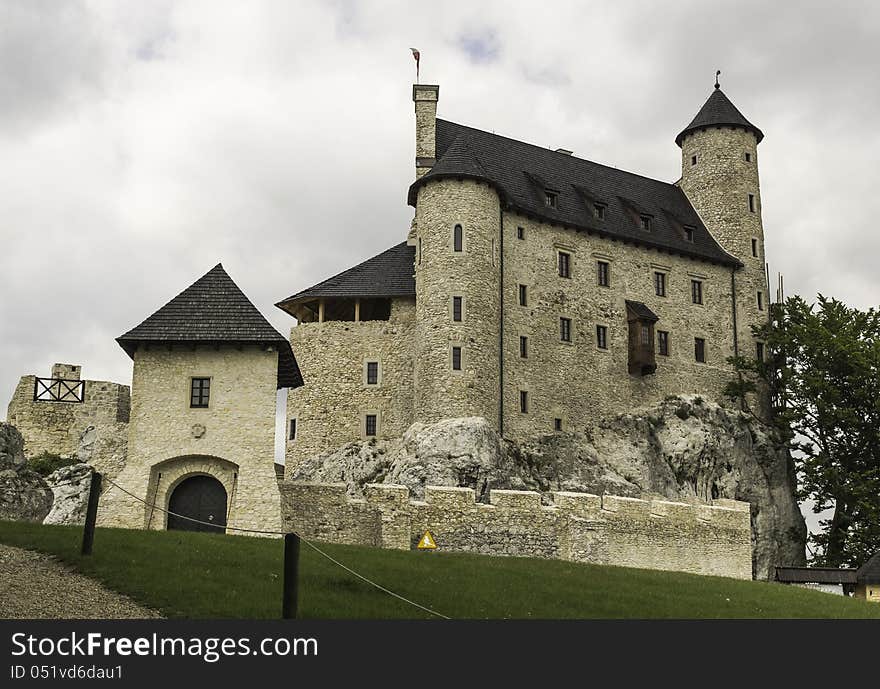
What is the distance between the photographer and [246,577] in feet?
67.5

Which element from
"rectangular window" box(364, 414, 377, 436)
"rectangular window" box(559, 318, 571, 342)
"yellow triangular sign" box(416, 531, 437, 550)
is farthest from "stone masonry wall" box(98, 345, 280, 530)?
"rectangular window" box(559, 318, 571, 342)

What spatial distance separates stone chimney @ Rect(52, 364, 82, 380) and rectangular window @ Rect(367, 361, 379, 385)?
12.2 m

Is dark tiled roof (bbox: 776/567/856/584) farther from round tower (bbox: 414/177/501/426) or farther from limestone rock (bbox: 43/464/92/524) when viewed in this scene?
limestone rock (bbox: 43/464/92/524)

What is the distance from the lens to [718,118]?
6103cm

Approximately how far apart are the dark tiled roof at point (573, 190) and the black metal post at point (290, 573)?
117ft

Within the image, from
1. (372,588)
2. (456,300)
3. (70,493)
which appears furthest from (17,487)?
(456,300)

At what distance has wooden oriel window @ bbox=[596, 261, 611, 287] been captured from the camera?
54.3 metres

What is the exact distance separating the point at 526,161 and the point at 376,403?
16.1 m

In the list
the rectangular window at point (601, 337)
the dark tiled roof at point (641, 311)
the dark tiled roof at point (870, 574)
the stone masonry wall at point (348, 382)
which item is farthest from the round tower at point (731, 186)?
the dark tiled roof at point (870, 574)

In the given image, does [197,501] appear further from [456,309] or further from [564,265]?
[564,265]

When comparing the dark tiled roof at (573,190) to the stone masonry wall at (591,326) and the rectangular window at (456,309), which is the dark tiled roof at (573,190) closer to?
the stone masonry wall at (591,326)

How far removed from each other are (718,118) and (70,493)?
130 ft

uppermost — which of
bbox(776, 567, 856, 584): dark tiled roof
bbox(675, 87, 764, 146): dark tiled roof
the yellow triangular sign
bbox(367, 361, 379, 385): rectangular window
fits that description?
bbox(675, 87, 764, 146): dark tiled roof

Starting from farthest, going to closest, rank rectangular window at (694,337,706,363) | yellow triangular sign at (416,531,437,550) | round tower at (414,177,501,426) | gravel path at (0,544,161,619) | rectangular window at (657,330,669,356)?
rectangular window at (694,337,706,363)
rectangular window at (657,330,669,356)
round tower at (414,177,501,426)
yellow triangular sign at (416,531,437,550)
gravel path at (0,544,161,619)
